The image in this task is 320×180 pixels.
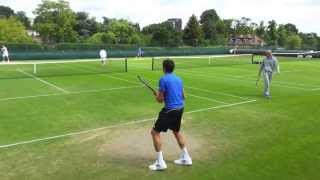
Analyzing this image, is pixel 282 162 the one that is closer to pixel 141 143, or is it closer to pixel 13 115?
pixel 141 143

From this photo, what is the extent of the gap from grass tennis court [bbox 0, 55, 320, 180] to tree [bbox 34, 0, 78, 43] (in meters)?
71.8

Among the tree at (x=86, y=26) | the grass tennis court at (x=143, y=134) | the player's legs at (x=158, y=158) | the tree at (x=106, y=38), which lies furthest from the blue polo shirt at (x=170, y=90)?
the tree at (x=86, y=26)

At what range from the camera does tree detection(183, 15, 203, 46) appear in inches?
3776

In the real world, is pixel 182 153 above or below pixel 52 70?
below

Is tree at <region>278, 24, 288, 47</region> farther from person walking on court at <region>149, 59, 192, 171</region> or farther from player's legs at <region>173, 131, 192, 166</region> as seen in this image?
person walking on court at <region>149, 59, 192, 171</region>

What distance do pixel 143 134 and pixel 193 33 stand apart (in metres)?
86.6

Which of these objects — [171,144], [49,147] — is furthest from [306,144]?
[49,147]

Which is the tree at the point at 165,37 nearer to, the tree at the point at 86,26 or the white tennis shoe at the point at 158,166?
the tree at the point at 86,26

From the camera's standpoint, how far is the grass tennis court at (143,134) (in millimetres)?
8145

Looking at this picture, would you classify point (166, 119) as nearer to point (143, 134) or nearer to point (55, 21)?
point (143, 134)

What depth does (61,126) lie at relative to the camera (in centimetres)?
1198

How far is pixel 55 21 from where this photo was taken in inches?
3565

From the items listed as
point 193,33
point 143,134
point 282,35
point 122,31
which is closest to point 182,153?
point 143,134

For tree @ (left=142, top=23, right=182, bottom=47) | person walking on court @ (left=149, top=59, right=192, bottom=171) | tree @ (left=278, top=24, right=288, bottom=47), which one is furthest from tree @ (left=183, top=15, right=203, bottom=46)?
person walking on court @ (left=149, top=59, right=192, bottom=171)
